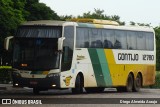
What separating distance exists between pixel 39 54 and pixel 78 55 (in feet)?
7.59

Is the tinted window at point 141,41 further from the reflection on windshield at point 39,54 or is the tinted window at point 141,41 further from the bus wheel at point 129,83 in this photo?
the reflection on windshield at point 39,54

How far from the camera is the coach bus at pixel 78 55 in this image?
29688 millimetres

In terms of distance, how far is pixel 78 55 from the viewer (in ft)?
102

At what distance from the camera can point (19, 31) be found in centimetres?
3070

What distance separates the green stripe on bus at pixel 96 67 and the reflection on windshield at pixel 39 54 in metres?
2.96

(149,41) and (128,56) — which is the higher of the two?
(149,41)

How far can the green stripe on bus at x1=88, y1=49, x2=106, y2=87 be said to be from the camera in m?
32.3

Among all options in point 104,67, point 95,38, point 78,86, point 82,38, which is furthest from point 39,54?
point 104,67

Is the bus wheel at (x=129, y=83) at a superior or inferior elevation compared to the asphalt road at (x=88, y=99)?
inferior

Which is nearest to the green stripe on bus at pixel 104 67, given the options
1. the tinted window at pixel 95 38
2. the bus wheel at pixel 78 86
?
the tinted window at pixel 95 38

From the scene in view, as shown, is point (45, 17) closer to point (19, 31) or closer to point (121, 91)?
point (121, 91)

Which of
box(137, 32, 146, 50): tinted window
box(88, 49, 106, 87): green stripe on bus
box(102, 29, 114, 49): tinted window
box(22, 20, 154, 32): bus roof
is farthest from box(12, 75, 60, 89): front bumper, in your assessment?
box(137, 32, 146, 50): tinted window

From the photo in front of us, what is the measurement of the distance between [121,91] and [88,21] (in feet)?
18.2

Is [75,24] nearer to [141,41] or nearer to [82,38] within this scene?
[82,38]
